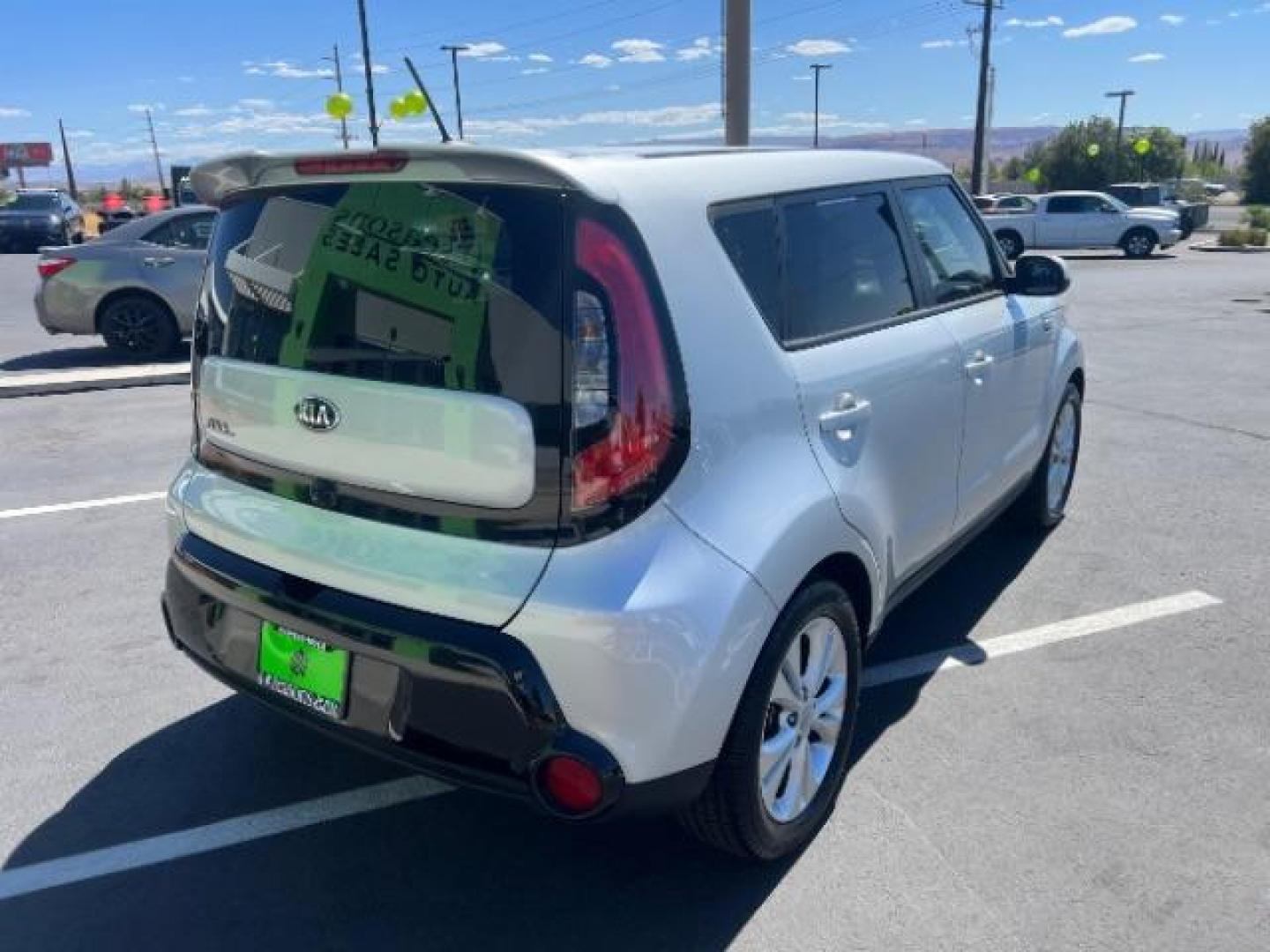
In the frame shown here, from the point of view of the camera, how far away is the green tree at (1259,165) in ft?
188

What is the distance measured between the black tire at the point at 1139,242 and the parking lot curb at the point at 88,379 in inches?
945

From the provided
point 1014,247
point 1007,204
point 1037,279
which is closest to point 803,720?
point 1037,279

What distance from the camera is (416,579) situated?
7.43 ft

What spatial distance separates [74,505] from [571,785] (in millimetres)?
4648

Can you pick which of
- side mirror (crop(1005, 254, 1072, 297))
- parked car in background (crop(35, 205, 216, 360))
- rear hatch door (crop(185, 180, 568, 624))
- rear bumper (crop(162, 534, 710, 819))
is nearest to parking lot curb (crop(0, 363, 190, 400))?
parked car in background (crop(35, 205, 216, 360))

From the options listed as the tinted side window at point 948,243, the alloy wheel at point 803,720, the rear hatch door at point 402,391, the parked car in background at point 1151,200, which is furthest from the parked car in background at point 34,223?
the alloy wheel at point 803,720

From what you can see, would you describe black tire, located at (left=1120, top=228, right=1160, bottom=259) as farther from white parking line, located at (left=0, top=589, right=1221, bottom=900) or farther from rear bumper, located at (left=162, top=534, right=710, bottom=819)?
rear bumper, located at (left=162, top=534, right=710, bottom=819)

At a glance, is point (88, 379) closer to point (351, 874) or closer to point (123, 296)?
point (123, 296)

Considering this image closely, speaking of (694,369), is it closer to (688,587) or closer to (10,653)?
(688,587)

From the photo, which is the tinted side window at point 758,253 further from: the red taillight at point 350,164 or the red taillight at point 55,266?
the red taillight at point 55,266

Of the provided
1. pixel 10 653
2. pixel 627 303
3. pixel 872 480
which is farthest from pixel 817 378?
pixel 10 653

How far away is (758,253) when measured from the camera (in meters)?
2.62

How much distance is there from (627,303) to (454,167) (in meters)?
0.48

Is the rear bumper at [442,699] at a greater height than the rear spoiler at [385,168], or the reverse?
the rear spoiler at [385,168]
